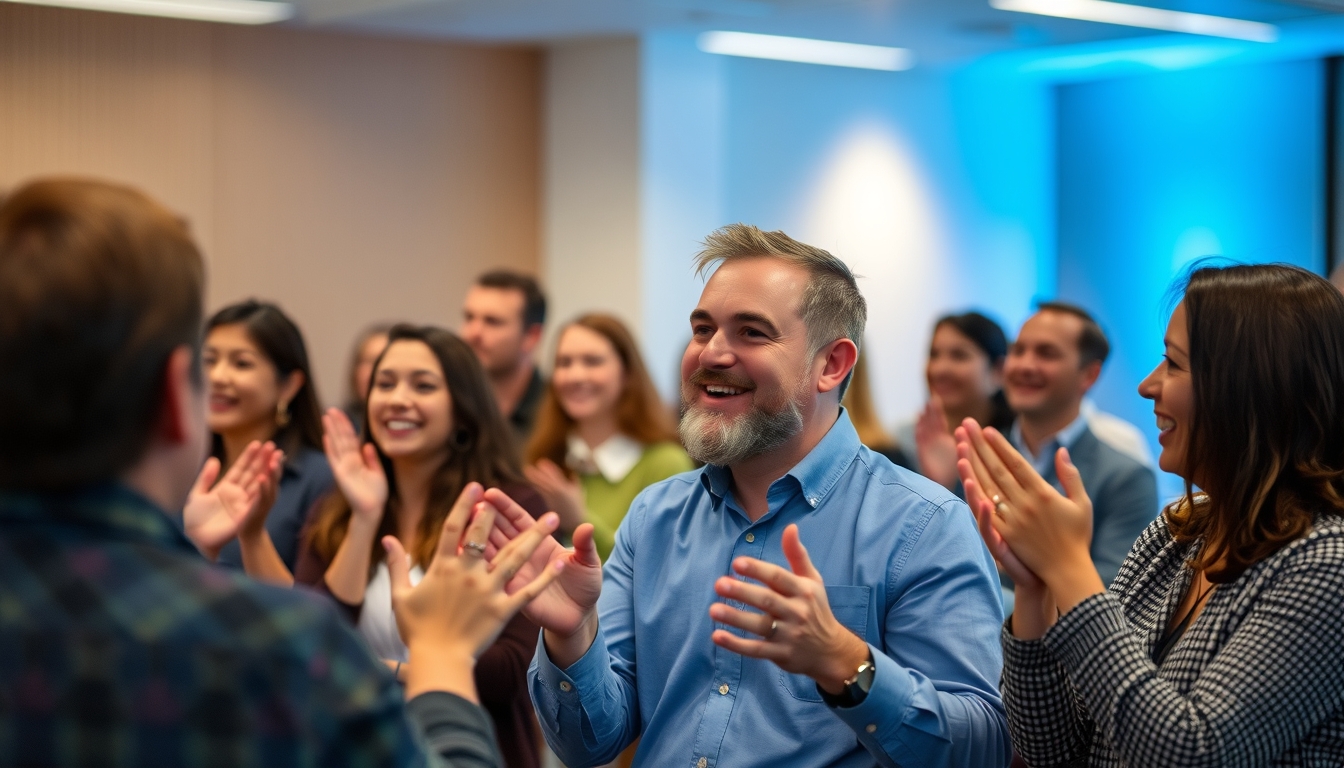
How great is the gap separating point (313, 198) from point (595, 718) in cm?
505

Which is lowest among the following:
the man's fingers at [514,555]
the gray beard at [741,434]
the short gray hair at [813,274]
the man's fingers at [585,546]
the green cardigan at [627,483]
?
the green cardigan at [627,483]

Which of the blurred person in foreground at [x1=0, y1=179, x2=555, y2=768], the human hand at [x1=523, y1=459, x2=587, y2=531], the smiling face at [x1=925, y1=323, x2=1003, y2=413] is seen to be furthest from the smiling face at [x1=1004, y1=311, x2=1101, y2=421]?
the blurred person in foreground at [x1=0, y1=179, x2=555, y2=768]

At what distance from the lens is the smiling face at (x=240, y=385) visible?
3652 millimetres

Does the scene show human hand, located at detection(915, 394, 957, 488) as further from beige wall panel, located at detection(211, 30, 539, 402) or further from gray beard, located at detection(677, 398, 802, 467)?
beige wall panel, located at detection(211, 30, 539, 402)

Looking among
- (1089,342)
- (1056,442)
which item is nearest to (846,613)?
(1056,442)

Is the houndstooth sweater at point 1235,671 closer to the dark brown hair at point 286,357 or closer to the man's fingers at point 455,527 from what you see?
the man's fingers at point 455,527

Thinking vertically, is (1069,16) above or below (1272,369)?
above

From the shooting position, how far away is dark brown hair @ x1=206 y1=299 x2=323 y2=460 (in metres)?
3.71

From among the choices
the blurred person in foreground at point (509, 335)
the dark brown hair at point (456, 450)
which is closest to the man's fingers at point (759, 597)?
the dark brown hair at point (456, 450)

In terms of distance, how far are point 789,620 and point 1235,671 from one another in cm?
51

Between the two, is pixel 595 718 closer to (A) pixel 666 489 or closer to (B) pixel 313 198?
(A) pixel 666 489

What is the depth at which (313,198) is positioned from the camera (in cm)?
653

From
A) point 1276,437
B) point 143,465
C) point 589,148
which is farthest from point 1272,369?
point 589,148

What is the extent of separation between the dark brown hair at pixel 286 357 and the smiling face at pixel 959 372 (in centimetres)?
Result: 220
